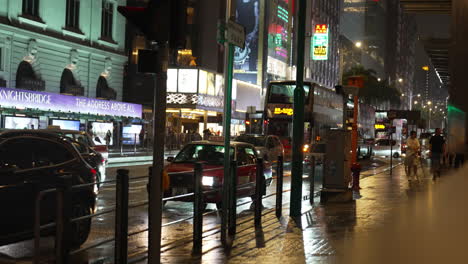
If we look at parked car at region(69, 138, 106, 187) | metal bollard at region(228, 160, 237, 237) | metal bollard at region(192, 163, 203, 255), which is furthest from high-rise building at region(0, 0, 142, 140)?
metal bollard at region(192, 163, 203, 255)

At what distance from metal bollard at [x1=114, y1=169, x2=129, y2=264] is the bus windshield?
83.9 feet

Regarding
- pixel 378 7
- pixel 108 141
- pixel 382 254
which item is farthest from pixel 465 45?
pixel 378 7

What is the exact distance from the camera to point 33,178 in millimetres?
8570

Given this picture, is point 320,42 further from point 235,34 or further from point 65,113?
point 235,34

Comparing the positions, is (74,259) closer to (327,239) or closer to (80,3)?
(327,239)

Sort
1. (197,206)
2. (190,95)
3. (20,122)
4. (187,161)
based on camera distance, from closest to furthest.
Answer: (197,206), (187,161), (20,122), (190,95)

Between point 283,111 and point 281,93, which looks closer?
point 281,93

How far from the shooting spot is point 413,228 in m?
5.83

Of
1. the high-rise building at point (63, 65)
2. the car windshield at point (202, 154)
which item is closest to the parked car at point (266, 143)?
the high-rise building at point (63, 65)

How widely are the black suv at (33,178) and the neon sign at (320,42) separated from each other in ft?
205

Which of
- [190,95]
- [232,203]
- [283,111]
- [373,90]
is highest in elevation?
[373,90]

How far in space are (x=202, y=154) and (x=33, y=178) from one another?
6.91 m

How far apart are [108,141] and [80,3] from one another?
32.1 ft

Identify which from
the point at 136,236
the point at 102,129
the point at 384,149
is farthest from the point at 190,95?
the point at 136,236
